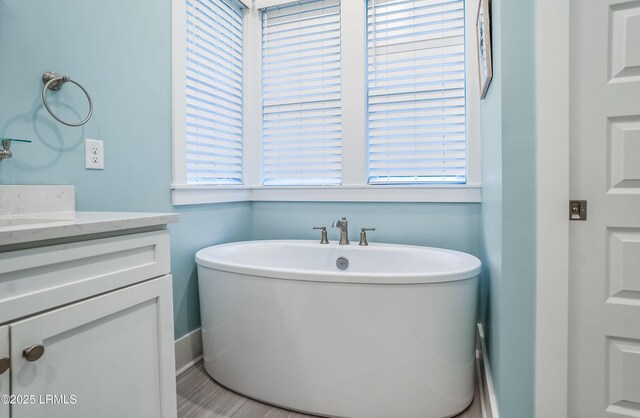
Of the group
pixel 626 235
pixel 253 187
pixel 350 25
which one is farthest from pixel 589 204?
pixel 253 187

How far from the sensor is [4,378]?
734 mm

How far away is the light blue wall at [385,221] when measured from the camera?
7.50ft

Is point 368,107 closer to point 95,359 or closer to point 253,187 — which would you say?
point 253,187

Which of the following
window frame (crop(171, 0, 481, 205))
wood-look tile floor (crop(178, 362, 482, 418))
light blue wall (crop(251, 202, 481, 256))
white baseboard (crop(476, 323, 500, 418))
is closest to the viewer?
white baseboard (crop(476, 323, 500, 418))

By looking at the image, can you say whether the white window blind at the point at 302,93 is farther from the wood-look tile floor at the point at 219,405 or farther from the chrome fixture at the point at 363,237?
the wood-look tile floor at the point at 219,405

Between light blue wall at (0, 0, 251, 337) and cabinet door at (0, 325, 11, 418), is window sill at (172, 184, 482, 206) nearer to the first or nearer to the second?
light blue wall at (0, 0, 251, 337)

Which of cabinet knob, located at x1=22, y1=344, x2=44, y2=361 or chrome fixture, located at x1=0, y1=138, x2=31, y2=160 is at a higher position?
chrome fixture, located at x1=0, y1=138, x2=31, y2=160

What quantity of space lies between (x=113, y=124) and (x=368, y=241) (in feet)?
5.35

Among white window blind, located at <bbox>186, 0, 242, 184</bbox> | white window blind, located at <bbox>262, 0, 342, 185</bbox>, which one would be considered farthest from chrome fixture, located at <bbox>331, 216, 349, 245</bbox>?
white window blind, located at <bbox>186, 0, 242, 184</bbox>

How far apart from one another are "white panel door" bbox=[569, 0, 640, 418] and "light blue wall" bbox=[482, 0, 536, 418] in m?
0.14

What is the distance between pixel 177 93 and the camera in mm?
1984

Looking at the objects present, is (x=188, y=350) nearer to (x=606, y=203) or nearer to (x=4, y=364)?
(x=4, y=364)

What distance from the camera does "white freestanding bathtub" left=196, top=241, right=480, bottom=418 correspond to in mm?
1552

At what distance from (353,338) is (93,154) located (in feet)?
4.41
